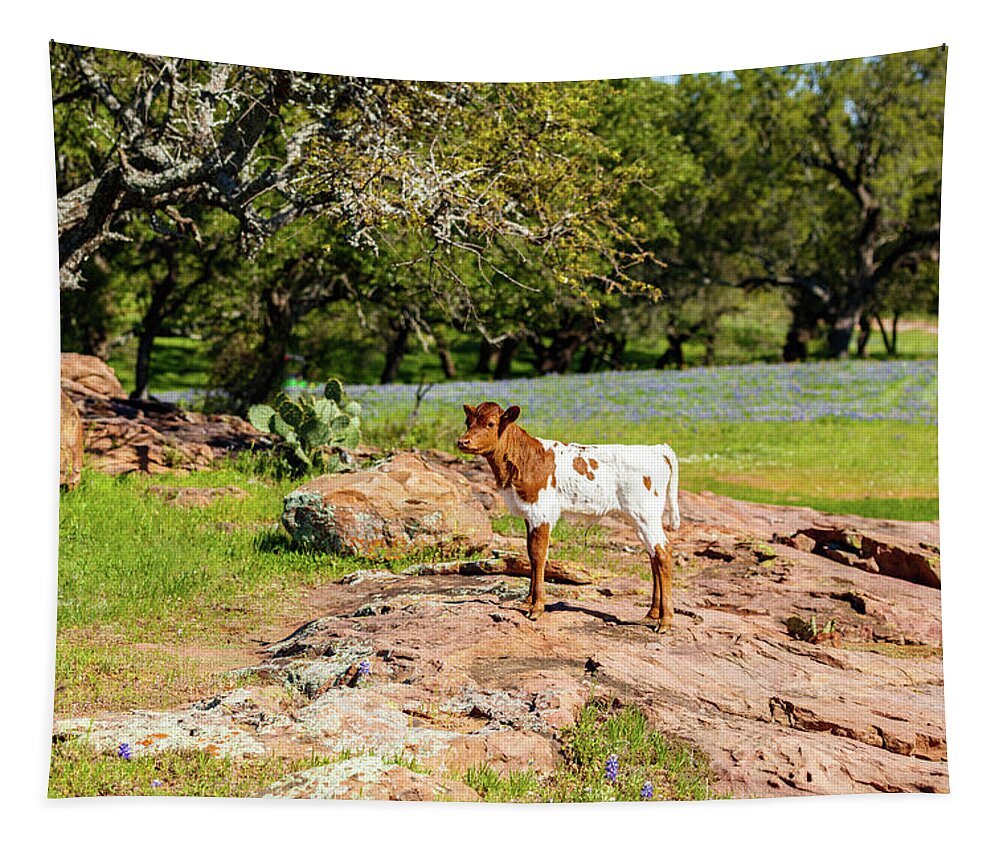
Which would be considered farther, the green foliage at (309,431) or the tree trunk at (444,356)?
the tree trunk at (444,356)

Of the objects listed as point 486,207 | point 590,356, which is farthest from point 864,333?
point 486,207

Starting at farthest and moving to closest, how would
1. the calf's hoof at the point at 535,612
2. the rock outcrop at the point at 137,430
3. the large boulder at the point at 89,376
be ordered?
the large boulder at the point at 89,376
the rock outcrop at the point at 137,430
the calf's hoof at the point at 535,612

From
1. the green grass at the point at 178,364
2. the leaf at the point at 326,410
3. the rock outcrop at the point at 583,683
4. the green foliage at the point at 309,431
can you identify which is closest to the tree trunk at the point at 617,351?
the rock outcrop at the point at 583,683

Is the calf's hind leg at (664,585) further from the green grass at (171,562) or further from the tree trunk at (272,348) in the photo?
the tree trunk at (272,348)

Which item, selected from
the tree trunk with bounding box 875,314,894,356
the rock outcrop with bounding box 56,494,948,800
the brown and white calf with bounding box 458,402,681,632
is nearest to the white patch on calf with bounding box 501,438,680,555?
the brown and white calf with bounding box 458,402,681,632

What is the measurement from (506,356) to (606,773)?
9.61ft

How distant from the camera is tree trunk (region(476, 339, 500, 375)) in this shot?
703 centimetres

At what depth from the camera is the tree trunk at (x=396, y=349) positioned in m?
7.35

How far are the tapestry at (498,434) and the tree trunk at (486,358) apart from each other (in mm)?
29

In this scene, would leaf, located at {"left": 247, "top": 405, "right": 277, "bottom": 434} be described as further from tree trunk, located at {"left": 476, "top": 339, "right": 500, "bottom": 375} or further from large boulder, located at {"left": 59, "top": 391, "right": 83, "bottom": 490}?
tree trunk, located at {"left": 476, "top": 339, "right": 500, "bottom": 375}

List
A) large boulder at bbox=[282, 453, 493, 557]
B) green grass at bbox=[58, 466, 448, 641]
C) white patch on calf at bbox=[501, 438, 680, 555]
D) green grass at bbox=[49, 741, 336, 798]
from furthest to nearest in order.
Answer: large boulder at bbox=[282, 453, 493, 557] → green grass at bbox=[58, 466, 448, 641] → white patch on calf at bbox=[501, 438, 680, 555] → green grass at bbox=[49, 741, 336, 798]

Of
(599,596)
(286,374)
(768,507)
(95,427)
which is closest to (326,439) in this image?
(286,374)

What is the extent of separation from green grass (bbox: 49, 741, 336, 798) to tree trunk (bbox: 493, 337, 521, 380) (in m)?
2.89

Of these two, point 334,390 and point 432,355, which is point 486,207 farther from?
point 334,390
